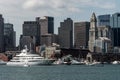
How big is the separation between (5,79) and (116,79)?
74.9 feet

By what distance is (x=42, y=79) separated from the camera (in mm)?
104250

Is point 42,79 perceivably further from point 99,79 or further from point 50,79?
point 99,79

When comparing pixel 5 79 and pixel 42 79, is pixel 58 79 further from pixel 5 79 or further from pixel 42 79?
pixel 5 79

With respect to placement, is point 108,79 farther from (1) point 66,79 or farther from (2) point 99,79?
(1) point 66,79

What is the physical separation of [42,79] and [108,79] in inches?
532

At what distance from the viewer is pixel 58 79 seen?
10500cm

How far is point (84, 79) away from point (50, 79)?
6.97 meters

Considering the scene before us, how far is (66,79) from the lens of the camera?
105125 mm

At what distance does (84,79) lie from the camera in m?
106

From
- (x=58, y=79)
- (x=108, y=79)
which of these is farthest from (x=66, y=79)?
(x=108, y=79)

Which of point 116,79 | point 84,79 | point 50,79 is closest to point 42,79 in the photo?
point 50,79

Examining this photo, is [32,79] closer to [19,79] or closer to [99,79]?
[19,79]

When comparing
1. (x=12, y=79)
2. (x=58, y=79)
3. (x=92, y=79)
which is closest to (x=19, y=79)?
(x=12, y=79)

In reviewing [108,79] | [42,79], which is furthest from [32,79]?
[108,79]
